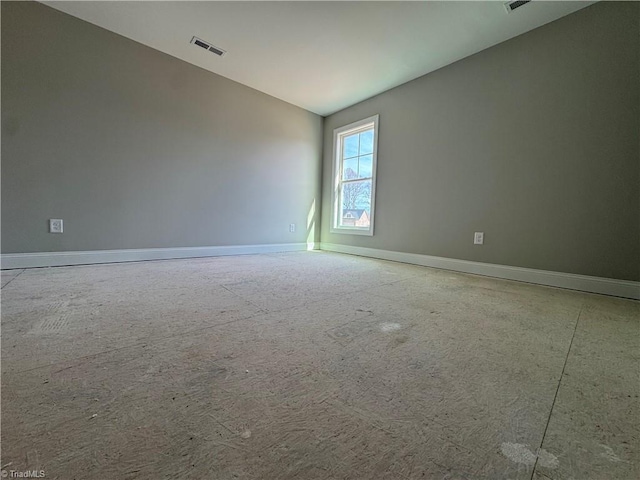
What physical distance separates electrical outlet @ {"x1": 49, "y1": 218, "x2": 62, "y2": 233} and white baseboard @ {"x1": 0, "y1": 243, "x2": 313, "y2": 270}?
21cm

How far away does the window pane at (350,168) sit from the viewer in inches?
157

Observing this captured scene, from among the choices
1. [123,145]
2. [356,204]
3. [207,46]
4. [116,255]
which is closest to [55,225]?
[116,255]

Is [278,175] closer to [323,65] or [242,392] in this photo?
[323,65]

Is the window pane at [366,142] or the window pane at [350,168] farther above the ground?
the window pane at [366,142]

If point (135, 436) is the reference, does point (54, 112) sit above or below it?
above

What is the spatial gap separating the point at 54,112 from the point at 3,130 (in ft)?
1.27

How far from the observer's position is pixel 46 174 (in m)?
2.34

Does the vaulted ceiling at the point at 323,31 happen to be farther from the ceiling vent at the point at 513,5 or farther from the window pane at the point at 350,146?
the window pane at the point at 350,146

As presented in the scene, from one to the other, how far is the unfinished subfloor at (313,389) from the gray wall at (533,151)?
77cm

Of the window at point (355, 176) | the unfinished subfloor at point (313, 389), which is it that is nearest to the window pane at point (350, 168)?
the window at point (355, 176)

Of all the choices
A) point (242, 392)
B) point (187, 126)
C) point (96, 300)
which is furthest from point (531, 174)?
point (187, 126)

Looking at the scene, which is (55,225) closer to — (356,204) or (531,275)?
(356,204)

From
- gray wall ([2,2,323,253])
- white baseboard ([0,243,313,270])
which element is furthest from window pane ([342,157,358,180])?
white baseboard ([0,243,313,270])

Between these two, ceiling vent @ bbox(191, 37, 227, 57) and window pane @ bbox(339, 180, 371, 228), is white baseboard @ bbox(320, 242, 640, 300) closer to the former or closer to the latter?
window pane @ bbox(339, 180, 371, 228)
